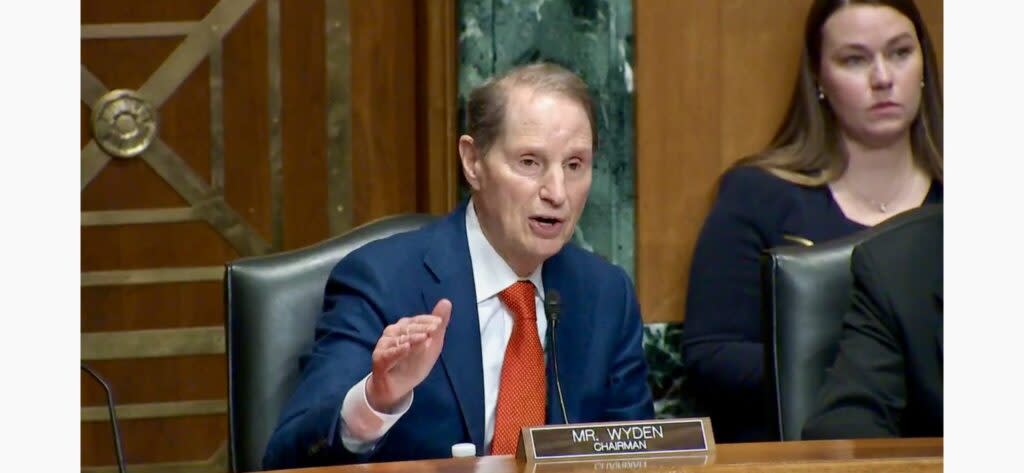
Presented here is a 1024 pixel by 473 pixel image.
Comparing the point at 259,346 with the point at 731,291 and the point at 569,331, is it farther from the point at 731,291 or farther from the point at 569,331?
the point at 731,291

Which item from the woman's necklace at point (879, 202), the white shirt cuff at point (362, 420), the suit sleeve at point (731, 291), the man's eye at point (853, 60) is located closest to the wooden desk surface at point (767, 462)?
the white shirt cuff at point (362, 420)

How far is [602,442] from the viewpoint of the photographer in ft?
5.23

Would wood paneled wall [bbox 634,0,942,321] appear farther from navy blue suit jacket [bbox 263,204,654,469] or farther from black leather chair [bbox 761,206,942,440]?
black leather chair [bbox 761,206,942,440]

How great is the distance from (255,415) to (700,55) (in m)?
1.71

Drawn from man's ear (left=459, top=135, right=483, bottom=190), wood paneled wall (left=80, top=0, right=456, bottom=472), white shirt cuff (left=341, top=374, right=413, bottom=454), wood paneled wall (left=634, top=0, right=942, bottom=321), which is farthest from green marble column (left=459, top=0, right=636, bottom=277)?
white shirt cuff (left=341, top=374, right=413, bottom=454)

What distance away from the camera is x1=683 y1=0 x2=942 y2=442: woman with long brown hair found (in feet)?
10.7

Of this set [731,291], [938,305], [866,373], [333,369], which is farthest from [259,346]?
[731,291]

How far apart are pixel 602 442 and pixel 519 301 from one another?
718mm

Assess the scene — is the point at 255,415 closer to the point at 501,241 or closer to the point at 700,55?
the point at 501,241

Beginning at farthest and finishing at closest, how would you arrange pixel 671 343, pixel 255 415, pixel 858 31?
1. pixel 671 343
2. pixel 858 31
3. pixel 255 415

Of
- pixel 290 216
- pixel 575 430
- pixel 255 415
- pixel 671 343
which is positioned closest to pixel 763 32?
pixel 671 343

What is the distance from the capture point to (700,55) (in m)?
3.55

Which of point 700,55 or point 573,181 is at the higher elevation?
point 700,55

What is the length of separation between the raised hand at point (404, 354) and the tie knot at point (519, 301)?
40 centimetres
